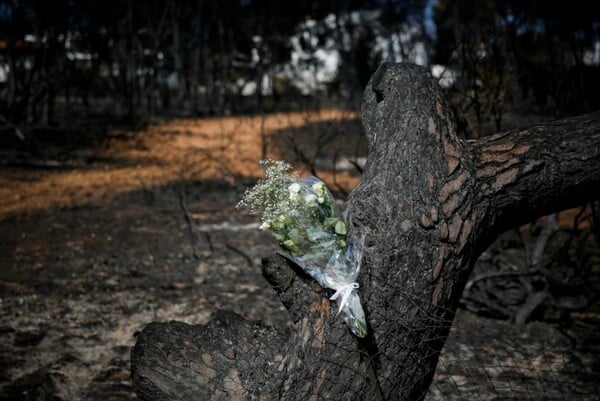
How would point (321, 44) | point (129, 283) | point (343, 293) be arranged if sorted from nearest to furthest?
point (343, 293), point (129, 283), point (321, 44)

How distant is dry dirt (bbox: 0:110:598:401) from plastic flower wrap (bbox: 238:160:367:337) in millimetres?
839

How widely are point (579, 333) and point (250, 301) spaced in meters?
2.47

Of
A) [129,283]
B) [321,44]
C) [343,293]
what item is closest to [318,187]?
[343,293]

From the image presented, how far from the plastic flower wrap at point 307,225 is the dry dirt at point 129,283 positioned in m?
0.84

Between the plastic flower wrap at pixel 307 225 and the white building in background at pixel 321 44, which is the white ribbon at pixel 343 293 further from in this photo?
the white building in background at pixel 321 44

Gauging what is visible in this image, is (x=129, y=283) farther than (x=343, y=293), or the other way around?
(x=129, y=283)

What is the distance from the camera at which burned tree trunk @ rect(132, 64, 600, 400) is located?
6.26 feet

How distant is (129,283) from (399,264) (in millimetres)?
3598

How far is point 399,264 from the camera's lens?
75.3 inches

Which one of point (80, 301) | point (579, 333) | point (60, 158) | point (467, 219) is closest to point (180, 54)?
point (60, 158)

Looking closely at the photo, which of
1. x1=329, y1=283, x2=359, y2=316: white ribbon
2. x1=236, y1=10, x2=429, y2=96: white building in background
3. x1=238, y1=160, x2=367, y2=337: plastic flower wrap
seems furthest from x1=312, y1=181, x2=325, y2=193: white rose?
x1=236, y1=10, x2=429, y2=96: white building in background

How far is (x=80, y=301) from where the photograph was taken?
4.52 meters

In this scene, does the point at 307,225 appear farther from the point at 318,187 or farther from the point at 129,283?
the point at 129,283

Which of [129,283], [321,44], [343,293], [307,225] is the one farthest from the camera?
[321,44]
